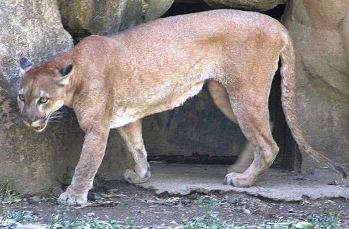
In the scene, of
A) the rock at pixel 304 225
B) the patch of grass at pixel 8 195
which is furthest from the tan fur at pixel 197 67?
the rock at pixel 304 225

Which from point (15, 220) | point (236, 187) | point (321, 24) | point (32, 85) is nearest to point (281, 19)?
point (321, 24)

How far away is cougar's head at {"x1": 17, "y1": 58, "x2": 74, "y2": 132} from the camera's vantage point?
23.8ft

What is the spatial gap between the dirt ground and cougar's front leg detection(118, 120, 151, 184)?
137 millimetres

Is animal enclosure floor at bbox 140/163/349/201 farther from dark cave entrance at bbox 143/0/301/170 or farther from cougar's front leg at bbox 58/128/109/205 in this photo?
cougar's front leg at bbox 58/128/109/205

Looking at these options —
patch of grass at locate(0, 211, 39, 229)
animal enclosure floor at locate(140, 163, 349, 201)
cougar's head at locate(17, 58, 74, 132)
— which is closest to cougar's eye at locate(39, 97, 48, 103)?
cougar's head at locate(17, 58, 74, 132)

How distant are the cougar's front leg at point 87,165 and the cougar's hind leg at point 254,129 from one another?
4.16 ft

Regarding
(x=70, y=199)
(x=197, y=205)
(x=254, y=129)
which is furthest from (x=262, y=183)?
(x=70, y=199)

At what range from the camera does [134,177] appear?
27.6ft

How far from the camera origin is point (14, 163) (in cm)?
754

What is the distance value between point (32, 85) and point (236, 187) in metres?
2.04

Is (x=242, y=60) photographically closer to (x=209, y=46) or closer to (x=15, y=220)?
(x=209, y=46)

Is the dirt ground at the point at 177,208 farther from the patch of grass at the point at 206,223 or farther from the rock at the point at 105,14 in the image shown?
the rock at the point at 105,14

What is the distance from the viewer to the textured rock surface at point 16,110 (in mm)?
7500

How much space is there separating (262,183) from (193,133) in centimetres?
160
